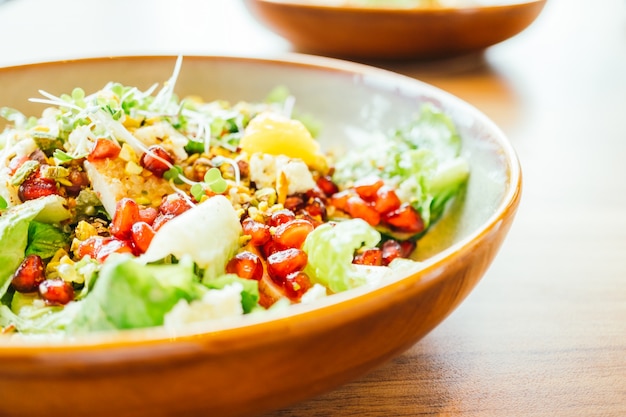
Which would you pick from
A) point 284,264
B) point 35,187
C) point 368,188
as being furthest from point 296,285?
point 35,187

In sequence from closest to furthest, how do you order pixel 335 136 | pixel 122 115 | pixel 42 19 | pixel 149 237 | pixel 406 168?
pixel 149 237
pixel 122 115
pixel 406 168
pixel 335 136
pixel 42 19

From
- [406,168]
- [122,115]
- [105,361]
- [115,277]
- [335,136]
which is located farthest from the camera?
[335,136]

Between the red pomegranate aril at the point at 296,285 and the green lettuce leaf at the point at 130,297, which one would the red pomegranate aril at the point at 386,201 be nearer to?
the red pomegranate aril at the point at 296,285

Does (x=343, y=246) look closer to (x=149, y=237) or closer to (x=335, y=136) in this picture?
(x=149, y=237)

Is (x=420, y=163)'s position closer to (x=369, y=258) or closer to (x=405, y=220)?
(x=405, y=220)

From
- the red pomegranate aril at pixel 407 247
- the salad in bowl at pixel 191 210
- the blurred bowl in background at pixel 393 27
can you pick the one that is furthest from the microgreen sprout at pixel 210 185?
the blurred bowl in background at pixel 393 27

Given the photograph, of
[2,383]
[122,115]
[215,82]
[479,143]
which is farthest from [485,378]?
[215,82]

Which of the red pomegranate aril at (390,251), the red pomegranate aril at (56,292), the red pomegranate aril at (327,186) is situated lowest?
the red pomegranate aril at (390,251)
